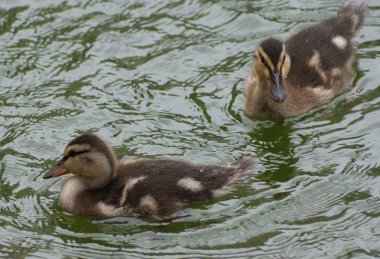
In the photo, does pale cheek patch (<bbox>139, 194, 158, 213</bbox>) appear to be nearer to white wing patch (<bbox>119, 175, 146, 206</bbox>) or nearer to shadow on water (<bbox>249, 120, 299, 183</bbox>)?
white wing patch (<bbox>119, 175, 146, 206</bbox>)

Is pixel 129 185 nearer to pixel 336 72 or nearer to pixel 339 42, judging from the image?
pixel 336 72

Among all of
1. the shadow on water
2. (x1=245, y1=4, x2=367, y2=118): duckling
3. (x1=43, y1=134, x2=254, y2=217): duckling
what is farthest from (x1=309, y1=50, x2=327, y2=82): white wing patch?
(x1=43, y1=134, x2=254, y2=217): duckling

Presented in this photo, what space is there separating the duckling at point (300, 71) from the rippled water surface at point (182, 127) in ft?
0.40

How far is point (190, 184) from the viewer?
650cm

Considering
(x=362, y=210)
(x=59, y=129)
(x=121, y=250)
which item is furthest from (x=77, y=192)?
(x=362, y=210)

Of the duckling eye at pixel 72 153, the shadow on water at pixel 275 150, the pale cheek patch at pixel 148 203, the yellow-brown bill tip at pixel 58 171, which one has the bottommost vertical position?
the shadow on water at pixel 275 150

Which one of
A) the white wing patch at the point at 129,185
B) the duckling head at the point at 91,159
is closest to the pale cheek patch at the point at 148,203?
the white wing patch at the point at 129,185

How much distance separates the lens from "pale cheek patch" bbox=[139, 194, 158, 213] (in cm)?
646

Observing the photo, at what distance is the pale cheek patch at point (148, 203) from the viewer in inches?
255

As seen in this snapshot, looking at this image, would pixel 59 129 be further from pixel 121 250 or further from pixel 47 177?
pixel 121 250

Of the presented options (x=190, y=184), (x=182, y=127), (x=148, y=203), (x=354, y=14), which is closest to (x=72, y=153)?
(x=148, y=203)

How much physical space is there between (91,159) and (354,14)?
3121 mm

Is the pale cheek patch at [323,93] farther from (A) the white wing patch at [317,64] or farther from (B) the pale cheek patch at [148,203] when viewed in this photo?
(B) the pale cheek patch at [148,203]

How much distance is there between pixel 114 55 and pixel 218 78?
104cm
